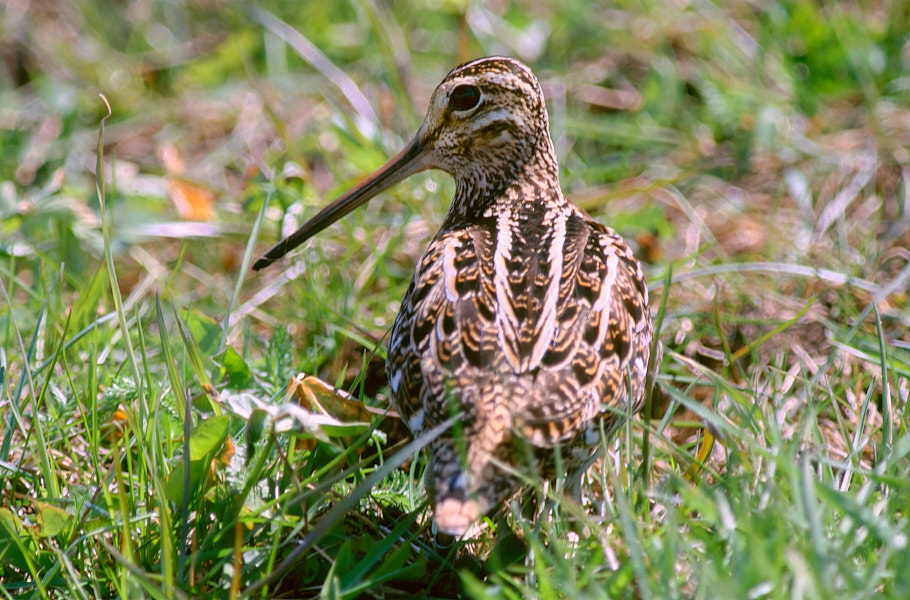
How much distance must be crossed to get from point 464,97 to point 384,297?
0.94 m

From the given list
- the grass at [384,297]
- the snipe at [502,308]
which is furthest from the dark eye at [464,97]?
the grass at [384,297]

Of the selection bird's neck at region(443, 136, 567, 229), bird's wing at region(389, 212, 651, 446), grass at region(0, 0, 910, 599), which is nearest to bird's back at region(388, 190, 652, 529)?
bird's wing at region(389, 212, 651, 446)

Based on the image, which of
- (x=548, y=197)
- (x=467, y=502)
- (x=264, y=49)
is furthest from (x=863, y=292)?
(x=264, y=49)

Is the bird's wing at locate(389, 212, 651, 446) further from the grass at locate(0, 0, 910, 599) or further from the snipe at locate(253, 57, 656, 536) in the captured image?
the grass at locate(0, 0, 910, 599)

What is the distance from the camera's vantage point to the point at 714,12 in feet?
17.1

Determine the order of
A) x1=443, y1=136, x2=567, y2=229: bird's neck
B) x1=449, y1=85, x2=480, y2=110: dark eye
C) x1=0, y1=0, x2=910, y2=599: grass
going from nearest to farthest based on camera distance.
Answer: x1=0, y1=0, x2=910, y2=599: grass → x1=449, y1=85, x2=480, y2=110: dark eye → x1=443, y1=136, x2=567, y2=229: bird's neck

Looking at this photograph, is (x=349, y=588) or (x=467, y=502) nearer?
(x=467, y=502)

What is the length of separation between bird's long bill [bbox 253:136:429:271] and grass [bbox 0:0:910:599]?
Result: 0.20m

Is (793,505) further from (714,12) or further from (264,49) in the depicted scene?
(264,49)

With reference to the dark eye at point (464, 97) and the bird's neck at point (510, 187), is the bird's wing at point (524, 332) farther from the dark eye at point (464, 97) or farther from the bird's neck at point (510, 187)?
the dark eye at point (464, 97)

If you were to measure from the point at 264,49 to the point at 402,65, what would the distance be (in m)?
1.20

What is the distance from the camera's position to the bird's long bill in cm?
333

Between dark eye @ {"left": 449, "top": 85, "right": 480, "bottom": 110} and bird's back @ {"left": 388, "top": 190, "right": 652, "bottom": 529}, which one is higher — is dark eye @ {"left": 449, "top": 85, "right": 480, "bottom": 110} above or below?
above

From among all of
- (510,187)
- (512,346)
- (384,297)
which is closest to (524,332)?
(512,346)
